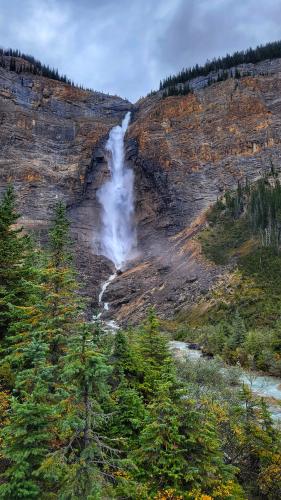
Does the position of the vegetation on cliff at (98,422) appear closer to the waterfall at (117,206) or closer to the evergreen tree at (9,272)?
the evergreen tree at (9,272)

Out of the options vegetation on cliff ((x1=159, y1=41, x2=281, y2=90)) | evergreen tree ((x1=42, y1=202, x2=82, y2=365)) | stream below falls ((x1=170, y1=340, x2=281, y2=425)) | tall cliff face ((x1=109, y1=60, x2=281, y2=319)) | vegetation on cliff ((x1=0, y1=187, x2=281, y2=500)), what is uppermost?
vegetation on cliff ((x1=159, y1=41, x2=281, y2=90))

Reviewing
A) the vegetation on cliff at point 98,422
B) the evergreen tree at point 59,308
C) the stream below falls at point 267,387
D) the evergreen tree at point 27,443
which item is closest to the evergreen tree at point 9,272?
the vegetation on cliff at point 98,422

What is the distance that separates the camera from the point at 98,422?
1055cm

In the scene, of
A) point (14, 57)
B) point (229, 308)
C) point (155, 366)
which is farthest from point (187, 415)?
point (14, 57)

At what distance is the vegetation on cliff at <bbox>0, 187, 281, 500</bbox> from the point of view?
31.2 ft

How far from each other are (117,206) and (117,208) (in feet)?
2.09

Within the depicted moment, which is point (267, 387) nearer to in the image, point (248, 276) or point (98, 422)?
point (98, 422)

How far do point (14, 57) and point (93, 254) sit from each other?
75.6 m

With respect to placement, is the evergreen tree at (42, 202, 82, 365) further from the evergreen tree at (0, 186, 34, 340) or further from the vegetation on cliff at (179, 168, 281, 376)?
the vegetation on cliff at (179, 168, 281, 376)

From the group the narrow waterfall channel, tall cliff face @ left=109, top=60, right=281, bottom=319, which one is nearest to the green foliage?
tall cliff face @ left=109, top=60, right=281, bottom=319

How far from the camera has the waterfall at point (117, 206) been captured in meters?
95.4

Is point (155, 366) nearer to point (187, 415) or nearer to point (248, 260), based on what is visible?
point (187, 415)

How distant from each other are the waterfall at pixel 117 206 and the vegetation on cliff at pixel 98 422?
7155 centimetres

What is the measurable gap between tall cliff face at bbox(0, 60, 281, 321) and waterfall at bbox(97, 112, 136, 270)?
2.23 m
